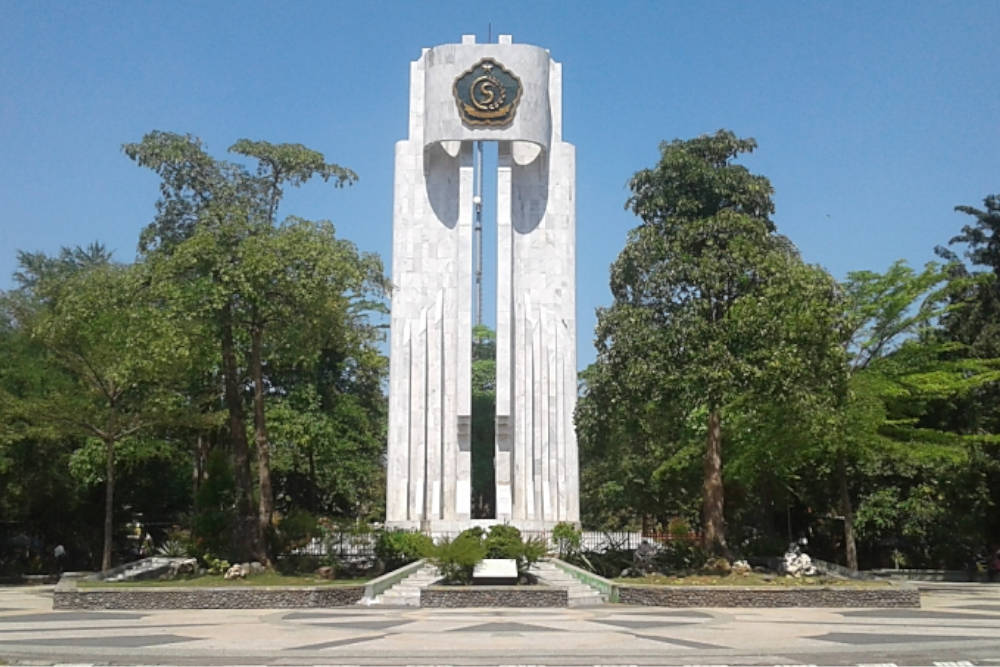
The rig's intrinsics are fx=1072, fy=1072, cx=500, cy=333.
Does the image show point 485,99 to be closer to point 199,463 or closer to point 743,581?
point 199,463

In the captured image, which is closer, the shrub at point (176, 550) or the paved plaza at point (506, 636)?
the paved plaza at point (506, 636)

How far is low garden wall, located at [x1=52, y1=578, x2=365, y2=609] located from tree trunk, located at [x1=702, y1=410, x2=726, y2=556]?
9633mm

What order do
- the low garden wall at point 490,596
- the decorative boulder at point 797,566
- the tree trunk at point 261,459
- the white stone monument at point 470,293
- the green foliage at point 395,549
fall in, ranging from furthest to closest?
the white stone monument at point 470,293 → the green foliage at point 395,549 → the decorative boulder at point 797,566 → the tree trunk at point 261,459 → the low garden wall at point 490,596

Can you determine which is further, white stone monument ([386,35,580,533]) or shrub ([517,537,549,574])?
white stone monument ([386,35,580,533])

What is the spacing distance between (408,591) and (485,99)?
19312 millimetres

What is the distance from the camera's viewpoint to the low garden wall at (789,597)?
2167 cm

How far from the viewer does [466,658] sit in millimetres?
13031

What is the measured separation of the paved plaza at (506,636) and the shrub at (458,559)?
7.25 ft

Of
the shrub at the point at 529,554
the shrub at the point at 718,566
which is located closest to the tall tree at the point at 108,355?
the shrub at the point at 529,554

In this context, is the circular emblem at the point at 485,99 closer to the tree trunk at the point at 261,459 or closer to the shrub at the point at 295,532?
the tree trunk at the point at 261,459

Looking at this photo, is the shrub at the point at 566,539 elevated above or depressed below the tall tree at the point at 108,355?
below

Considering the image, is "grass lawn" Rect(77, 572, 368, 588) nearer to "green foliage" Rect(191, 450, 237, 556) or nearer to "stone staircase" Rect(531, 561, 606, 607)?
"green foliage" Rect(191, 450, 237, 556)

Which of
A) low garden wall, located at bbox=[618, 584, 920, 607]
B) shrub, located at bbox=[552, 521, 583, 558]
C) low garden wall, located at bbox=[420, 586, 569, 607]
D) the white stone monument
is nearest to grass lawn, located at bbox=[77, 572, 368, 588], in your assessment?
low garden wall, located at bbox=[420, 586, 569, 607]

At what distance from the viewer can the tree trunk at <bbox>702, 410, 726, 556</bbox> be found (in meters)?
26.2
